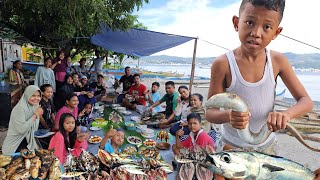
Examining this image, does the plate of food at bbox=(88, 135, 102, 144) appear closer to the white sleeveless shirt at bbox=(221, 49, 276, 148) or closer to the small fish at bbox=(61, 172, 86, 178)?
the small fish at bbox=(61, 172, 86, 178)

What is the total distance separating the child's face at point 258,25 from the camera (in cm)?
76

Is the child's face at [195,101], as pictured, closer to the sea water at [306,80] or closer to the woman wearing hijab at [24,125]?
the sea water at [306,80]

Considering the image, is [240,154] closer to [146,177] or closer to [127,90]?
[146,177]

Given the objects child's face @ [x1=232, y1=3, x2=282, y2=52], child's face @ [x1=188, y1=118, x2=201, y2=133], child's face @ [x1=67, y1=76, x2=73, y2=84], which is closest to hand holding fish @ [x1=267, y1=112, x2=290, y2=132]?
child's face @ [x1=232, y1=3, x2=282, y2=52]

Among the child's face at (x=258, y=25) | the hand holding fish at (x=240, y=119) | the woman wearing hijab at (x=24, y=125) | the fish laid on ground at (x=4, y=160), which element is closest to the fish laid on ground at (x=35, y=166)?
the fish laid on ground at (x=4, y=160)

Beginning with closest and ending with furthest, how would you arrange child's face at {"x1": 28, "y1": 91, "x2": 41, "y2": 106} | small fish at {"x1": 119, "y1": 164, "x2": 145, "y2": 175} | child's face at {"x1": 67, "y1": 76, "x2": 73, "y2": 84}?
small fish at {"x1": 119, "y1": 164, "x2": 145, "y2": 175}, child's face at {"x1": 28, "y1": 91, "x2": 41, "y2": 106}, child's face at {"x1": 67, "y1": 76, "x2": 73, "y2": 84}

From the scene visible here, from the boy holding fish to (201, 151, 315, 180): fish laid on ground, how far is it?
105 millimetres

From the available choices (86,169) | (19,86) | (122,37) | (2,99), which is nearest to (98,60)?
(122,37)

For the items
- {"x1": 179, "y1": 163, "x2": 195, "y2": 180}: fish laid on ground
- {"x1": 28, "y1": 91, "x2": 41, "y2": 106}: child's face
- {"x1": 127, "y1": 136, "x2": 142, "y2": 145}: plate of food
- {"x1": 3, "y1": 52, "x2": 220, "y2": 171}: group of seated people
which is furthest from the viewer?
{"x1": 127, "y1": 136, "x2": 142, "y2": 145}: plate of food

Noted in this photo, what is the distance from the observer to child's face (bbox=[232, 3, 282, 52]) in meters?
0.76

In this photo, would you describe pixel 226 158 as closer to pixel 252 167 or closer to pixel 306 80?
pixel 252 167

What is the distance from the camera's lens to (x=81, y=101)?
16.6ft

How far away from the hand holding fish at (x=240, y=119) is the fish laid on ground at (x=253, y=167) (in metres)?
0.09

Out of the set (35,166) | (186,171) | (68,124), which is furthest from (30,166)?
(68,124)
